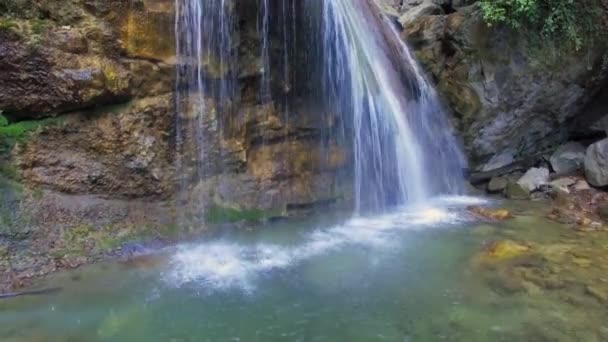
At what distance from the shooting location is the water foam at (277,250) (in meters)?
6.00

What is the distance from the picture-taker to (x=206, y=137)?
762 centimetres

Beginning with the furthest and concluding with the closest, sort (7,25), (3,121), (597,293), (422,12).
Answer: (422,12), (3,121), (7,25), (597,293)

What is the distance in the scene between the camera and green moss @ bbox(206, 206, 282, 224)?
25.2 feet

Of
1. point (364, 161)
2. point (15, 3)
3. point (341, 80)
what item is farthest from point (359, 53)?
point (15, 3)

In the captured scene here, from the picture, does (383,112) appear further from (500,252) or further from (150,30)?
(150,30)

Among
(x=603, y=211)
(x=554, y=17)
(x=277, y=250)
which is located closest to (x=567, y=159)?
(x=603, y=211)

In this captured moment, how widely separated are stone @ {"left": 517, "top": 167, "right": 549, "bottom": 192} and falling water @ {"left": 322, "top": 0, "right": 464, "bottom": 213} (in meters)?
1.21

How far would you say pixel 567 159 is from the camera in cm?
1016

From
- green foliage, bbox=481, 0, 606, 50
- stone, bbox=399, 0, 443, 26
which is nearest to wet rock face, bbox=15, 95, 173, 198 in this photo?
green foliage, bbox=481, 0, 606, 50

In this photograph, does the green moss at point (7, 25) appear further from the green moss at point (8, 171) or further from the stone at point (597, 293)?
the stone at point (597, 293)

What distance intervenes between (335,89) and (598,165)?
518 centimetres

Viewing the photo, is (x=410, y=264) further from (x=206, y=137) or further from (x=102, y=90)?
(x=102, y=90)

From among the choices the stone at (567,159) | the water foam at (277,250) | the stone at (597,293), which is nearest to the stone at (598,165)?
the stone at (567,159)

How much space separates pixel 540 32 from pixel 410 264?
5.74m
